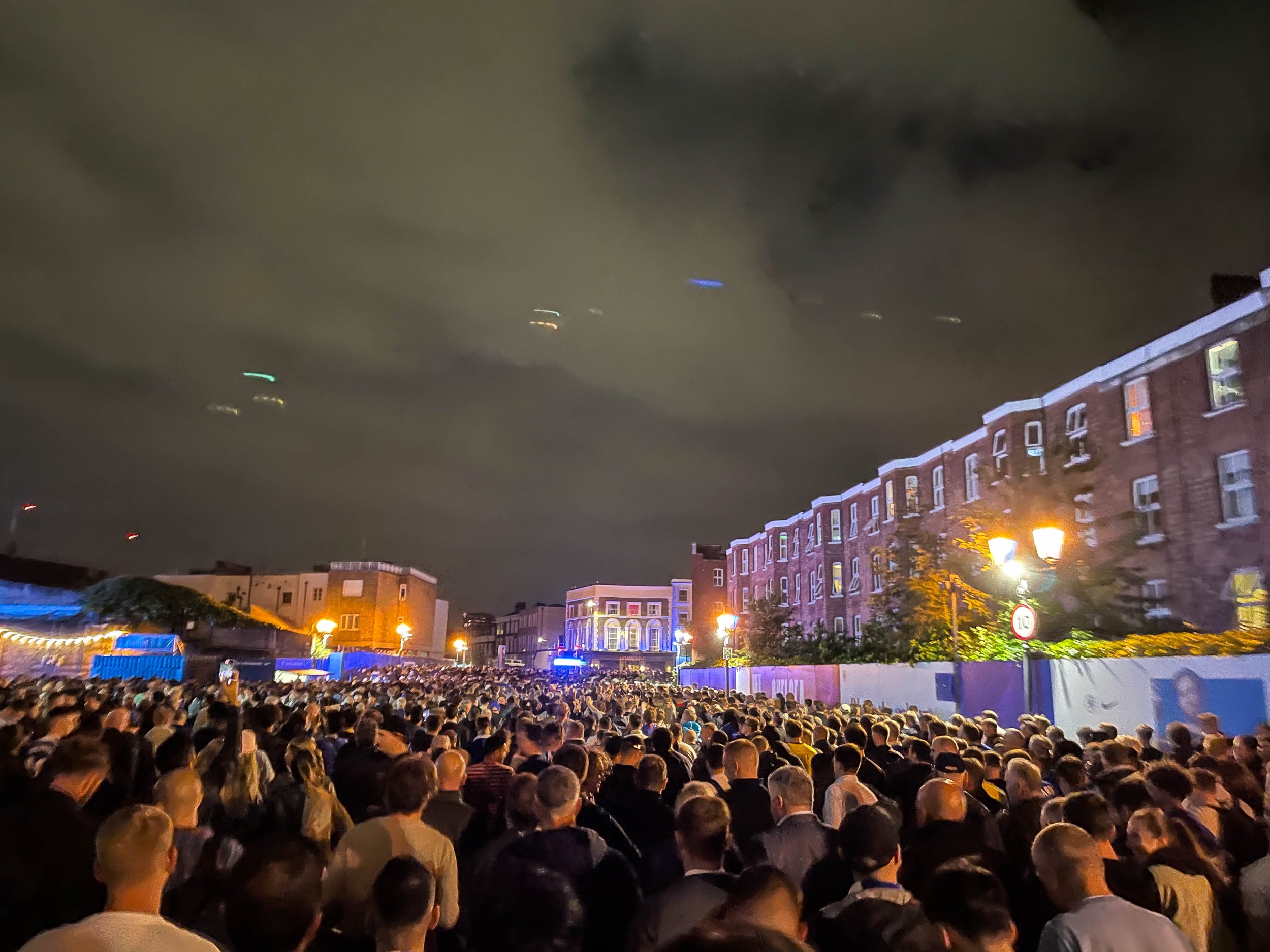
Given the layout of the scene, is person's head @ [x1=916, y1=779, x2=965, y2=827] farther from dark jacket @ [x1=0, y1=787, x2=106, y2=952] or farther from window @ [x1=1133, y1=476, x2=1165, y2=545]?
window @ [x1=1133, y1=476, x2=1165, y2=545]

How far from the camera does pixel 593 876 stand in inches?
174

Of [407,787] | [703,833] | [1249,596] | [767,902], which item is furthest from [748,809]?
[1249,596]

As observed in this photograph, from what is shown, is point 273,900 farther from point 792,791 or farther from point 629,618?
point 629,618

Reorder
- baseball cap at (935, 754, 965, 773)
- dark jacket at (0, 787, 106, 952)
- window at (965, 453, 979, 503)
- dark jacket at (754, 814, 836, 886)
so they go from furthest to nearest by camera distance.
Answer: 1. window at (965, 453, 979, 503)
2. baseball cap at (935, 754, 965, 773)
3. dark jacket at (754, 814, 836, 886)
4. dark jacket at (0, 787, 106, 952)

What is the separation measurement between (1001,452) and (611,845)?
33.4 metres

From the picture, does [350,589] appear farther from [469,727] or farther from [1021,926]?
[1021,926]

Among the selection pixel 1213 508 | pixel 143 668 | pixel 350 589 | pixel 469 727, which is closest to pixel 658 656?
pixel 350 589

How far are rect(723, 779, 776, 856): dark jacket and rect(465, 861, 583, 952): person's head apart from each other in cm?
290

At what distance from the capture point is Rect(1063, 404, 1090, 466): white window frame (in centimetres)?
2927

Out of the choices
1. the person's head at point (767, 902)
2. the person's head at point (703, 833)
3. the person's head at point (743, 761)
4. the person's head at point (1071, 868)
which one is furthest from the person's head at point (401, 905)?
the person's head at point (743, 761)

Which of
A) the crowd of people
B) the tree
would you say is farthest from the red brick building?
the tree

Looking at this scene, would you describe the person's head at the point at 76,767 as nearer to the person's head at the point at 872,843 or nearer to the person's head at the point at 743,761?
the person's head at the point at 743,761

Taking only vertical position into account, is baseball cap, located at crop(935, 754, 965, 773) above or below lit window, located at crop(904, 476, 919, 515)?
below

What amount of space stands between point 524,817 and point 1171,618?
84.7ft
